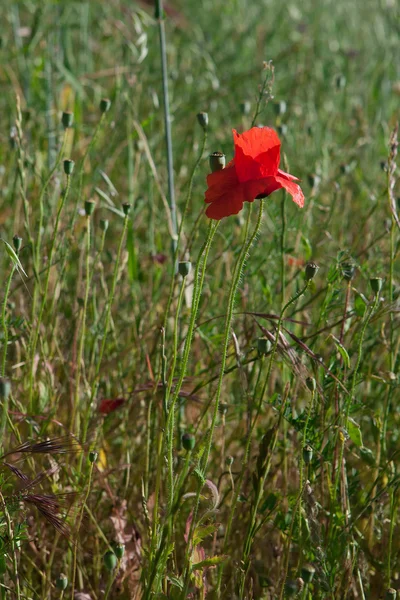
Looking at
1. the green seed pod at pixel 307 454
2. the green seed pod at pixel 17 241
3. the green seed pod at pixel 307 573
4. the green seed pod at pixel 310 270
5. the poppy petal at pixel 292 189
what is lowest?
the green seed pod at pixel 307 573

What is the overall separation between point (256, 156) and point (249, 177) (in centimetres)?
3

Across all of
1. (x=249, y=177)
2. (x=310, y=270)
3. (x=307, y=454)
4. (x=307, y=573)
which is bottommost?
(x=307, y=573)

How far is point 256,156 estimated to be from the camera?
38.9 inches

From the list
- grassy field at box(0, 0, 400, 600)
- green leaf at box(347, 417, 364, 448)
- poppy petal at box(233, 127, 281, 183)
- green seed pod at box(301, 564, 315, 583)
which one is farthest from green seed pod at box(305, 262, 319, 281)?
green seed pod at box(301, 564, 315, 583)

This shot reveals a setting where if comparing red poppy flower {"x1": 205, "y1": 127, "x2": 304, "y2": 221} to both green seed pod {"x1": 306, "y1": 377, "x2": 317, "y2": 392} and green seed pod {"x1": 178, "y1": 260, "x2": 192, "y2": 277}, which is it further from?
Result: green seed pod {"x1": 306, "y1": 377, "x2": 317, "y2": 392}

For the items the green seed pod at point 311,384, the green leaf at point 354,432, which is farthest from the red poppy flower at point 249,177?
the green leaf at point 354,432

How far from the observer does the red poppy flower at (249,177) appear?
958 millimetres

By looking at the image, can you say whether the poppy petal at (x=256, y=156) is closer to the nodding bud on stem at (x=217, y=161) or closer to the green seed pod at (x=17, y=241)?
the nodding bud on stem at (x=217, y=161)

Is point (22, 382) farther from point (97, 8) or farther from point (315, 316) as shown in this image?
point (97, 8)

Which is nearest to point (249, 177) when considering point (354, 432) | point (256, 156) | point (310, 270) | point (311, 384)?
point (256, 156)

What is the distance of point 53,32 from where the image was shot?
238 centimetres

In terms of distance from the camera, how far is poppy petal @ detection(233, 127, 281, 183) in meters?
0.98

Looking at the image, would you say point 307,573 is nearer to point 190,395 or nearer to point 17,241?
point 190,395

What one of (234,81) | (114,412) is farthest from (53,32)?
(114,412)
